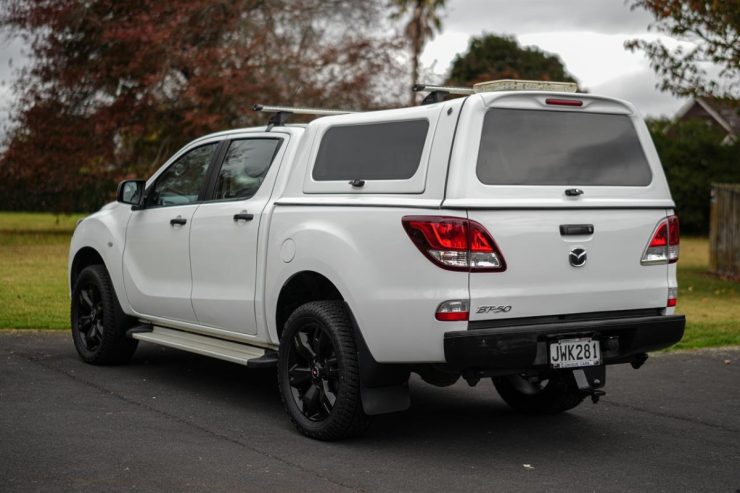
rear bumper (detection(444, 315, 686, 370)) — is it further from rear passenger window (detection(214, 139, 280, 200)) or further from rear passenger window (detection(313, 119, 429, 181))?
rear passenger window (detection(214, 139, 280, 200))

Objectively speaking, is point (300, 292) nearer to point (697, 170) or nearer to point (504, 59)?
point (697, 170)

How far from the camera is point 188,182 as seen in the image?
798 centimetres

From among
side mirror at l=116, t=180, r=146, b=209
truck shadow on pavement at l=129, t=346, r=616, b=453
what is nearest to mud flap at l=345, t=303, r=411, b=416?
truck shadow on pavement at l=129, t=346, r=616, b=453

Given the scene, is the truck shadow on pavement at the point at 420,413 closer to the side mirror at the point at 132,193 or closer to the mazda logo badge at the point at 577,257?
the mazda logo badge at the point at 577,257

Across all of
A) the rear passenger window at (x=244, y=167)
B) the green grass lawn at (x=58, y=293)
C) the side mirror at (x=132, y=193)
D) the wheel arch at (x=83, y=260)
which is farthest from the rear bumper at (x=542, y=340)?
the green grass lawn at (x=58, y=293)

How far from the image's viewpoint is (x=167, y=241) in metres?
7.89

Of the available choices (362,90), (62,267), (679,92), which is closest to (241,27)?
(362,90)

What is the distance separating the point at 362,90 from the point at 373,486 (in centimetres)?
2297

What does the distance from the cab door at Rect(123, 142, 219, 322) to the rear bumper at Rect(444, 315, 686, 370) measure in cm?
276

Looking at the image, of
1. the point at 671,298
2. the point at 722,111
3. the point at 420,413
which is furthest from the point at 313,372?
the point at 722,111

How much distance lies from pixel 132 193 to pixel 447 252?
3.76m

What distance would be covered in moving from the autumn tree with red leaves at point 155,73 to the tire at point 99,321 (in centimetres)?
1742

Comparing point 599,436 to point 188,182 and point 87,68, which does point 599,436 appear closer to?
point 188,182

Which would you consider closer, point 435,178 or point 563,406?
point 435,178
